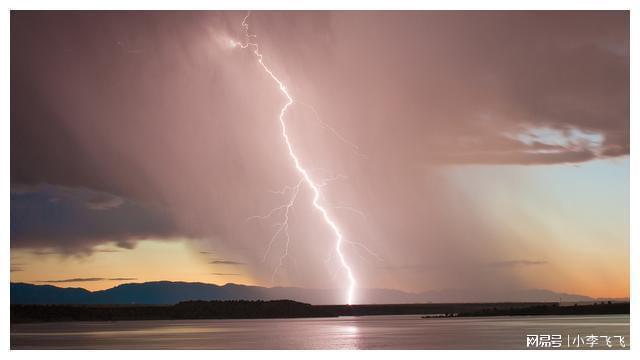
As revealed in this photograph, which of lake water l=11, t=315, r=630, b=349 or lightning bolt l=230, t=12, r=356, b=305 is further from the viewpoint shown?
lightning bolt l=230, t=12, r=356, b=305

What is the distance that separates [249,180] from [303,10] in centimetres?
274

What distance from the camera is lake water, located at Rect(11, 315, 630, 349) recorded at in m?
11.2

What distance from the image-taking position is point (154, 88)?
11750 mm

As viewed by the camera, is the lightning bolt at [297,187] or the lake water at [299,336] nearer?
the lake water at [299,336]

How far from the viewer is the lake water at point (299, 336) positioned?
11219 millimetres

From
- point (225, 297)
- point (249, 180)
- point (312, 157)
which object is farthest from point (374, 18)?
point (225, 297)

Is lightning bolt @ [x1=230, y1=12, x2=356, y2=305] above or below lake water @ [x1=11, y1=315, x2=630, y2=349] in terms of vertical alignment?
above

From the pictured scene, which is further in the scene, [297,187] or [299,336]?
[299,336]

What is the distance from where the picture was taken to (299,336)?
41.8ft

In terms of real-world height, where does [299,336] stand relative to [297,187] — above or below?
below

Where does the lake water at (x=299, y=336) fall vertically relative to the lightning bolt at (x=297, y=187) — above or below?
below
